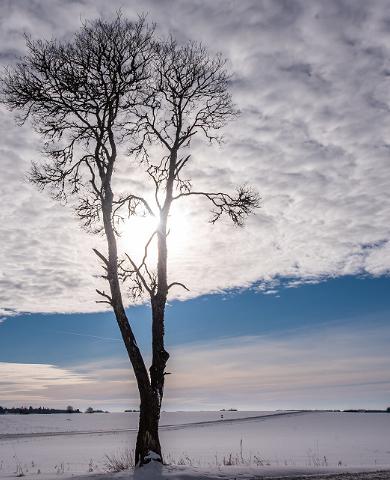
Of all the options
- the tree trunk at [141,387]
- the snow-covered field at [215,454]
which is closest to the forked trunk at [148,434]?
the tree trunk at [141,387]

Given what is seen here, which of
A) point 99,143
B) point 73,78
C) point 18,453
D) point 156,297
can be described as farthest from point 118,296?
point 18,453

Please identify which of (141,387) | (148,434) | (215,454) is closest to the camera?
(148,434)

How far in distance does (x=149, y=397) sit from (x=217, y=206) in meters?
6.09

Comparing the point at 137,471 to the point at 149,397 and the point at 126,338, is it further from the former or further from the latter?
the point at 126,338

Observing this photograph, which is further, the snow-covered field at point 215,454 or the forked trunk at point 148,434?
the snow-covered field at point 215,454

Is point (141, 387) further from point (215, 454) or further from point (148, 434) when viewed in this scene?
point (215, 454)

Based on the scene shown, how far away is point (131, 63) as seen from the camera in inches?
571

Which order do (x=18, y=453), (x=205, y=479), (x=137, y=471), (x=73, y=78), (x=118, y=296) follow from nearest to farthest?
(x=205, y=479), (x=137, y=471), (x=118, y=296), (x=73, y=78), (x=18, y=453)

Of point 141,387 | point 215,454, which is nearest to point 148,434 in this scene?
point 141,387

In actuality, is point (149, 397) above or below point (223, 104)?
below

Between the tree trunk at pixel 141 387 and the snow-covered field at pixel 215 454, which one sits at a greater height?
the tree trunk at pixel 141 387

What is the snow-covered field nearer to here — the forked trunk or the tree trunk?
the forked trunk

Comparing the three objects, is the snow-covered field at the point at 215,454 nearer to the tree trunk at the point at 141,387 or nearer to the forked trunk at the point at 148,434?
the forked trunk at the point at 148,434

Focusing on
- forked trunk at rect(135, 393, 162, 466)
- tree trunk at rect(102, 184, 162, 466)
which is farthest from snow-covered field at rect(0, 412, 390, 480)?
tree trunk at rect(102, 184, 162, 466)
